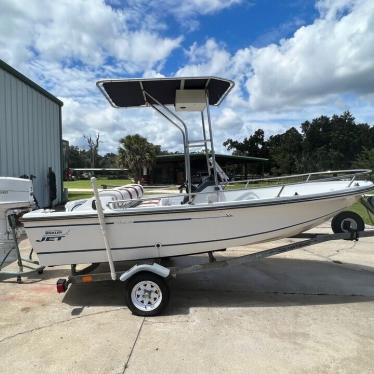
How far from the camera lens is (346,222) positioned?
216 inches

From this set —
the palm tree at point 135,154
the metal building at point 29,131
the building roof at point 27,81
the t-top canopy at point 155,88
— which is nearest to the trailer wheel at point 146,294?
the t-top canopy at point 155,88

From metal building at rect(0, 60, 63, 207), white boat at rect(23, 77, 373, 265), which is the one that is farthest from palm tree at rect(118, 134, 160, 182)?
white boat at rect(23, 77, 373, 265)

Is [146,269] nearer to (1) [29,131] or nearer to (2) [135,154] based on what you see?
(1) [29,131]

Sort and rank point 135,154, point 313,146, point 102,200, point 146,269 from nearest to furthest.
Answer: point 146,269, point 102,200, point 135,154, point 313,146

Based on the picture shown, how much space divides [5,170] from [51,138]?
4366 millimetres

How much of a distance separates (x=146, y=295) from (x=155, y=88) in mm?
2640

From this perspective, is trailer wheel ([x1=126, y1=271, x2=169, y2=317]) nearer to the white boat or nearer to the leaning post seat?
the white boat

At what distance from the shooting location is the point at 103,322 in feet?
13.9

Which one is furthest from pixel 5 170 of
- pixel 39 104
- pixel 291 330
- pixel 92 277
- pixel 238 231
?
pixel 291 330

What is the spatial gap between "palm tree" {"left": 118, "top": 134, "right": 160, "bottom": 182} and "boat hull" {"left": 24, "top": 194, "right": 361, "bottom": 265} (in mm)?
33186

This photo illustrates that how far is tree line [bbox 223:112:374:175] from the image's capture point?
54.8 metres

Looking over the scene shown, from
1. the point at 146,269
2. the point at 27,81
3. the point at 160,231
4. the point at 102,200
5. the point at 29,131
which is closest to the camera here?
the point at 146,269

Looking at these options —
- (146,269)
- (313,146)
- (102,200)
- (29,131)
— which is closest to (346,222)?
(146,269)

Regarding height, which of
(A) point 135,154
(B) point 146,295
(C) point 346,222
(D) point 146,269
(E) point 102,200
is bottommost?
(B) point 146,295
